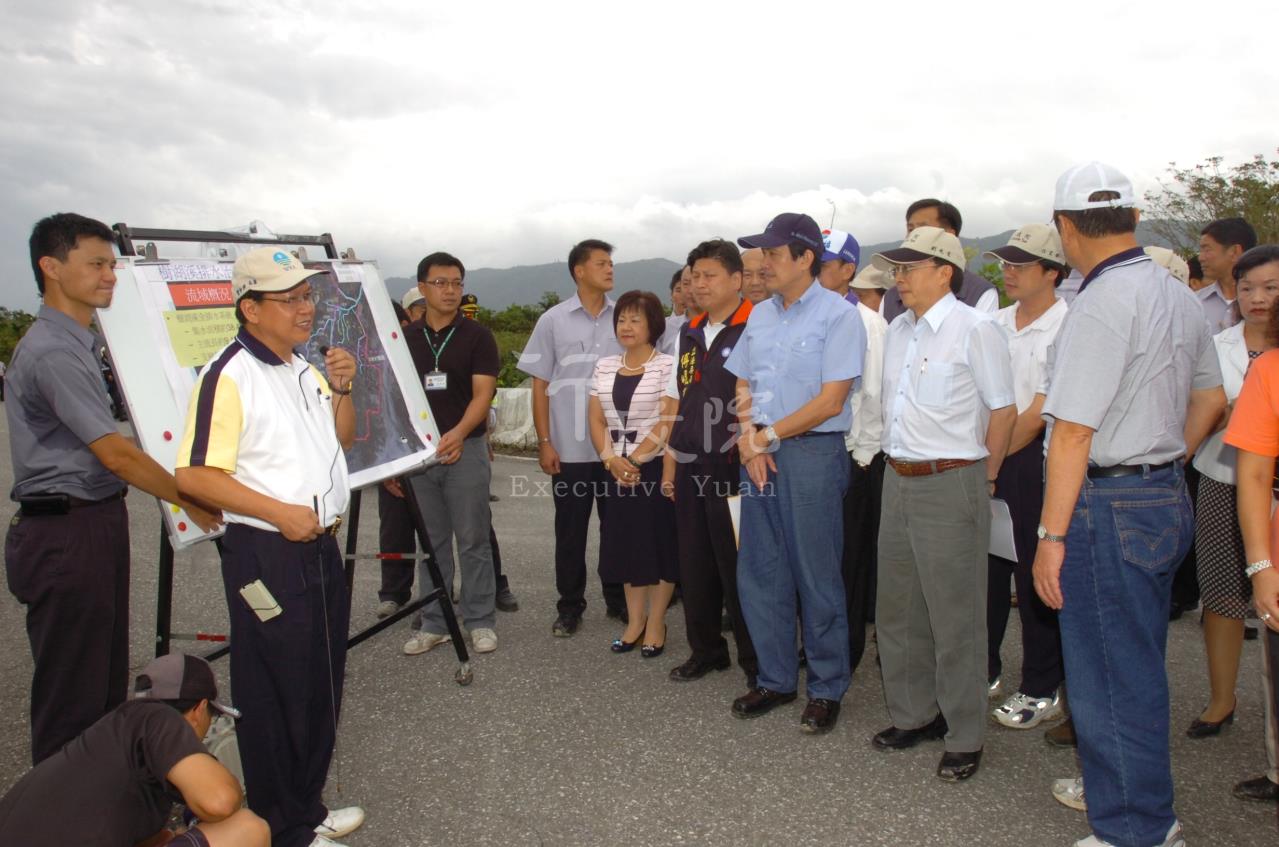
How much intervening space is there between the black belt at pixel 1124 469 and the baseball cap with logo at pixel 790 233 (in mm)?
1562

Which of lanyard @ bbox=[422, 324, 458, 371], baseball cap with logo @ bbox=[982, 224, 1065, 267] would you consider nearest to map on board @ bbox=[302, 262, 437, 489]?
lanyard @ bbox=[422, 324, 458, 371]

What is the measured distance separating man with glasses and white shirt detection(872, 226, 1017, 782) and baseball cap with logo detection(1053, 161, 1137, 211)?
0.63 metres

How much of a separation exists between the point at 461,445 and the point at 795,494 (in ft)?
6.40

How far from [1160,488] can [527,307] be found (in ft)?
79.4

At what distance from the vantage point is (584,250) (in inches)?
205

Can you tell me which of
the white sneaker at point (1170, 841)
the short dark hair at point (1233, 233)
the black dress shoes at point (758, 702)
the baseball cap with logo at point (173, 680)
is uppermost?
the short dark hair at point (1233, 233)

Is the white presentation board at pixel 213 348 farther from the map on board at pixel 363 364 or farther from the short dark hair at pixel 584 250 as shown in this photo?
the short dark hair at pixel 584 250

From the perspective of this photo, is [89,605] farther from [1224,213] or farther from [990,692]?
[1224,213]

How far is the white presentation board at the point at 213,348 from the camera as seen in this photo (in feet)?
10.4

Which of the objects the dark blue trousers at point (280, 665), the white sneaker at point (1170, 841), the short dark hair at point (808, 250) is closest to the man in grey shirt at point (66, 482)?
the dark blue trousers at point (280, 665)

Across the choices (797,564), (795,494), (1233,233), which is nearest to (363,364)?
(795,494)

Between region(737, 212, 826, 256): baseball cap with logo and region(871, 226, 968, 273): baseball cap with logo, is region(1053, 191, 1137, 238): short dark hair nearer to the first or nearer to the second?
region(871, 226, 968, 273): baseball cap with logo

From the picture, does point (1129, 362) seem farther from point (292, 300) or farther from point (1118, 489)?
point (292, 300)

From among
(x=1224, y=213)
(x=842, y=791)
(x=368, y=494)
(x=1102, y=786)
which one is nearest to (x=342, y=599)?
(x=842, y=791)
